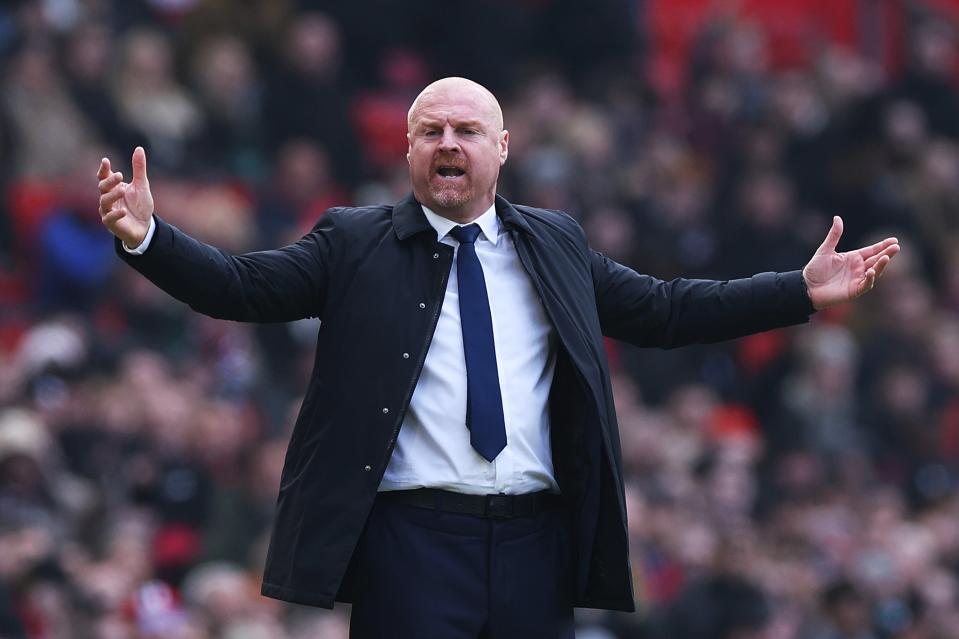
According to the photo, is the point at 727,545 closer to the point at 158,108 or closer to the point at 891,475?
the point at 891,475

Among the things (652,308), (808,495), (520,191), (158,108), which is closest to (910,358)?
(808,495)

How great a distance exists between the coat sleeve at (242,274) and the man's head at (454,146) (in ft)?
0.91

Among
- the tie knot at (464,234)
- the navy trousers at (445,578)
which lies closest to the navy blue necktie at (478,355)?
the tie knot at (464,234)

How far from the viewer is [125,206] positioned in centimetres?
470

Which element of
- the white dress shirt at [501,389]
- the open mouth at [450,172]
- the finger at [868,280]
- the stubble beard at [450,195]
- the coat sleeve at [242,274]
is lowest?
the white dress shirt at [501,389]

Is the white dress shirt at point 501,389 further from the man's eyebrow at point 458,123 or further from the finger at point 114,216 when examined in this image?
the finger at point 114,216

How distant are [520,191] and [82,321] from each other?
3.58m

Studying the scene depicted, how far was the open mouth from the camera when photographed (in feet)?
16.7

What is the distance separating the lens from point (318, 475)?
4.94 meters

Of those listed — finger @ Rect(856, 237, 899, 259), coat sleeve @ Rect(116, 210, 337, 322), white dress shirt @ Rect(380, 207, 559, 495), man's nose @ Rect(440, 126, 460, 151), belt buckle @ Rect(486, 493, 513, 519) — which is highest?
man's nose @ Rect(440, 126, 460, 151)

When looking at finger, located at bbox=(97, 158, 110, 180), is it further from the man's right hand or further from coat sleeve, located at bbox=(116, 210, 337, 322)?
coat sleeve, located at bbox=(116, 210, 337, 322)

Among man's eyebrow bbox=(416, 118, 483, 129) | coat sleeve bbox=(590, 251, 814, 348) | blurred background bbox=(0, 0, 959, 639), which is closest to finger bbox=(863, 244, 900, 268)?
coat sleeve bbox=(590, 251, 814, 348)

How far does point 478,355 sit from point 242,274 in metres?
0.63

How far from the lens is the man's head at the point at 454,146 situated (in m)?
5.07
